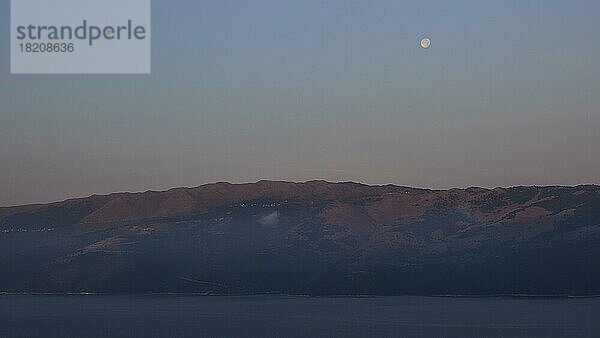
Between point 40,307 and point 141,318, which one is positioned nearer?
point 141,318

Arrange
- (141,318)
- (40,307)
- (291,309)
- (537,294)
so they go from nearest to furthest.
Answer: (141,318) < (291,309) < (40,307) < (537,294)

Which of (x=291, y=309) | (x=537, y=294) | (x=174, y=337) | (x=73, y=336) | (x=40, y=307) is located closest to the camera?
(x=174, y=337)

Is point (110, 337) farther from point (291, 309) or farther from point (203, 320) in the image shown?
point (291, 309)

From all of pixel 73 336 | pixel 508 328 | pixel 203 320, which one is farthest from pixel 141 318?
pixel 508 328

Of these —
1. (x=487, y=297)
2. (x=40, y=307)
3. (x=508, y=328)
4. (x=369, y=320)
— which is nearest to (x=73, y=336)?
(x=369, y=320)

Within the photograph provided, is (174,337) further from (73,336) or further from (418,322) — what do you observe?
(418,322)

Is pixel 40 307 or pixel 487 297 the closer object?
pixel 40 307
